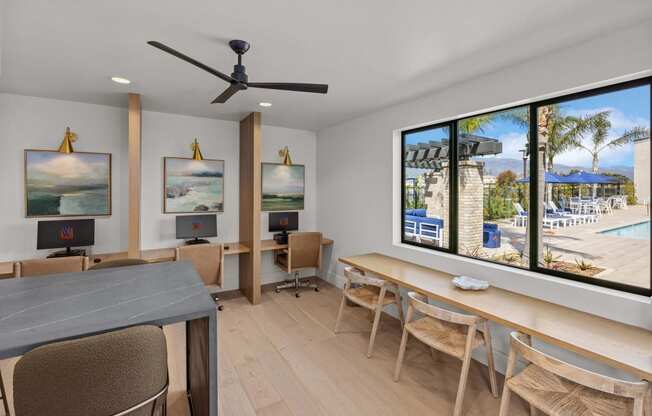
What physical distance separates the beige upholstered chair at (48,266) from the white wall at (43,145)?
0.68 m

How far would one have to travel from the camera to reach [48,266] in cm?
273

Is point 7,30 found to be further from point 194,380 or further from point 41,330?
point 194,380

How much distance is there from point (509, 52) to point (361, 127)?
201 cm

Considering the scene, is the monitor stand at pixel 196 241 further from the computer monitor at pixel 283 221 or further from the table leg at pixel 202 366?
the table leg at pixel 202 366

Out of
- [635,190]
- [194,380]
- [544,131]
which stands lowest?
[194,380]

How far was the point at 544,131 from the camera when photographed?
2.29 metres

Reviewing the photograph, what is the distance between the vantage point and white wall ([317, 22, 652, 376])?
1812 millimetres

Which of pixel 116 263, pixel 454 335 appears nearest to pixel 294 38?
pixel 116 263

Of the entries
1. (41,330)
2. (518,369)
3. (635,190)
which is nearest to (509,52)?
(635,190)

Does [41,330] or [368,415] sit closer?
[41,330]

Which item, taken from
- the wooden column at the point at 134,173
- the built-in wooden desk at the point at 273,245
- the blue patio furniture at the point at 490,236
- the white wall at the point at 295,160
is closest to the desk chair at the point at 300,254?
the built-in wooden desk at the point at 273,245

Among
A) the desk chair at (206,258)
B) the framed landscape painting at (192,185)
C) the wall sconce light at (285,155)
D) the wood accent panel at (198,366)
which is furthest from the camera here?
the wall sconce light at (285,155)

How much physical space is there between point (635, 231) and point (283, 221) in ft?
12.0

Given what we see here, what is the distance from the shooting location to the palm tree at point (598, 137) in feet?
6.28
